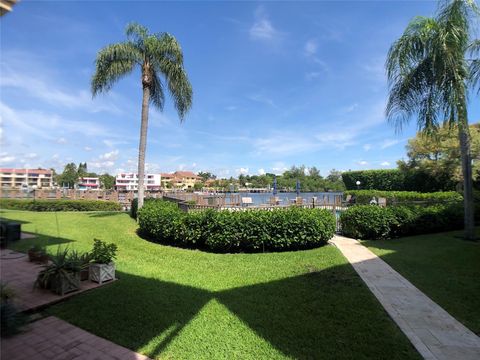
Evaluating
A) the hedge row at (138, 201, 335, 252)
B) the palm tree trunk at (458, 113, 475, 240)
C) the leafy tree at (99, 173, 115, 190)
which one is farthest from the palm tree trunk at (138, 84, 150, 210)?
the leafy tree at (99, 173, 115, 190)

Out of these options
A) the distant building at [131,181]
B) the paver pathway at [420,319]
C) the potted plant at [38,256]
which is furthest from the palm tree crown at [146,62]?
the distant building at [131,181]

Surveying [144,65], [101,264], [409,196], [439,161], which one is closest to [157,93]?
[144,65]

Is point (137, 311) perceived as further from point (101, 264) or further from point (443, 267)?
point (443, 267)

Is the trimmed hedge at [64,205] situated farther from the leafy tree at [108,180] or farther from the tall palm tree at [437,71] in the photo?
the leafy tree at [108,180]

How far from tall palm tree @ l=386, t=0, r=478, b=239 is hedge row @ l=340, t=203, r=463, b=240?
139 centimetres

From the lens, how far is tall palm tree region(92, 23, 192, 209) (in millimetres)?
11578

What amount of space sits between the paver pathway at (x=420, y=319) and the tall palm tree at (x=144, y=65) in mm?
9140

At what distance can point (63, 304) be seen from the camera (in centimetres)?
415

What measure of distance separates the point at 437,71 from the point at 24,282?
1138cm

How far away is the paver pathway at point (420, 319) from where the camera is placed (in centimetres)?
317

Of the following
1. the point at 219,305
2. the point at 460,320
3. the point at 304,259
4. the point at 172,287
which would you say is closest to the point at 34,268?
the point at 172,287

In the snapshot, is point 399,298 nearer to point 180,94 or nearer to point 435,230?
point 435,230

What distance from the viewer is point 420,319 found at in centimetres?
392

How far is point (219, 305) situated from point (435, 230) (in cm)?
1020
